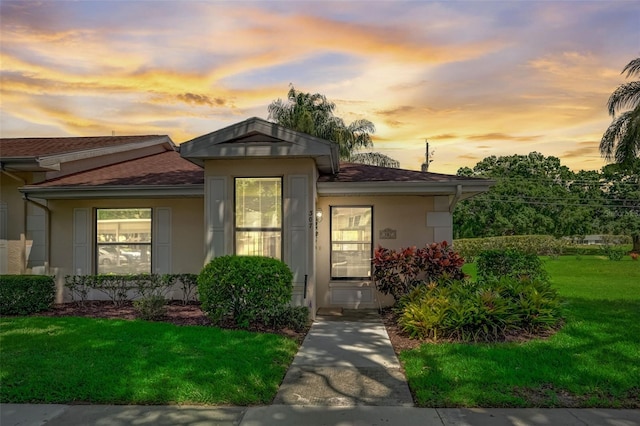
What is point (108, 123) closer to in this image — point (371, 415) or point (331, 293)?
point (331, 293)

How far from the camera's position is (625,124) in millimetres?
16312

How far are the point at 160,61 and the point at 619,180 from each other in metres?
47.7

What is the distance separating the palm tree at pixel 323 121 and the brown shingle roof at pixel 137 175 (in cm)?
1327

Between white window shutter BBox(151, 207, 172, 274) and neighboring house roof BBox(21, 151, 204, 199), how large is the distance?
0.68 meters

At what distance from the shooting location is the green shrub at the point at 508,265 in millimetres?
10289

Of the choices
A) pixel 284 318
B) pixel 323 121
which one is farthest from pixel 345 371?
pixel 323 121

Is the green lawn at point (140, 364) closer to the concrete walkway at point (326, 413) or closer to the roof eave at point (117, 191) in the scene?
the concrete walkway at point (326, 413)

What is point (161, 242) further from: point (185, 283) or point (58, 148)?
point (58, 148)

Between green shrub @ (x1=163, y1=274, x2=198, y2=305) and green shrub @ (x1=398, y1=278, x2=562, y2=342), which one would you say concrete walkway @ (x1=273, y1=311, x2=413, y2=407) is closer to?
green shrub @ (x1=398, y1=278, x2=562, y2=342)

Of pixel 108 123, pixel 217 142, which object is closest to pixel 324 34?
pixel 217 142

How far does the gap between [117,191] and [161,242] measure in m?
1.54

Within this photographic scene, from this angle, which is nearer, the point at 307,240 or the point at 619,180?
the point at 307,240

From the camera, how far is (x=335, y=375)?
18.3 feet

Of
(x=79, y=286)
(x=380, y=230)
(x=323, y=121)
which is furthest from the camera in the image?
(x=323, y=121)
